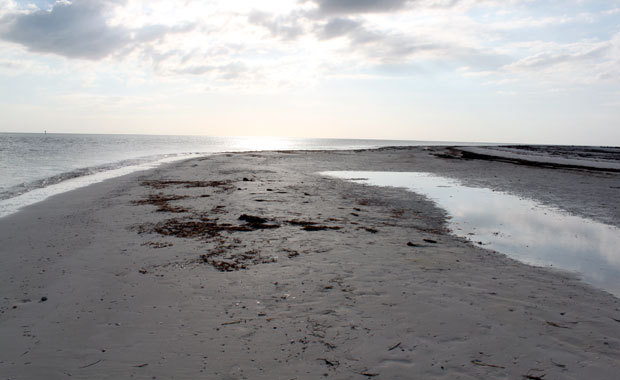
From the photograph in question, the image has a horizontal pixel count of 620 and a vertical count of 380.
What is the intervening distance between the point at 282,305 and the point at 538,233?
8844mm

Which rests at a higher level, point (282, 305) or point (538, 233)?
point (538, 233)

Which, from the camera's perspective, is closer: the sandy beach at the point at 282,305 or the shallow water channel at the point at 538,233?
the sandy beach at the point at 282,305

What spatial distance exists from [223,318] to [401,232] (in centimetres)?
629

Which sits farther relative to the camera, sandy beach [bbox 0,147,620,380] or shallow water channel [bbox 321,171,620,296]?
shallow water channel [bbox 321,171,620,296]

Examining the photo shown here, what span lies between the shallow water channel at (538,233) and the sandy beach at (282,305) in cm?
78

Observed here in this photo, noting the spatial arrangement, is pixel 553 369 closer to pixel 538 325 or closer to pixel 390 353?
pixel 538 325

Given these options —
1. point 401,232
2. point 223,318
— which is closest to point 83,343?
point 223,318

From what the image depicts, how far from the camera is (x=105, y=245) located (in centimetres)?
834

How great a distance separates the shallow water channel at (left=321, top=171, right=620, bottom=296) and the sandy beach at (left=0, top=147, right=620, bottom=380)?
2.56ft

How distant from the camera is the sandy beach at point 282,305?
404cm

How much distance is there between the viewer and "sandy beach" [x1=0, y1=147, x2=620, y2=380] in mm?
4035

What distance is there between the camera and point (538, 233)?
1071 centimetres

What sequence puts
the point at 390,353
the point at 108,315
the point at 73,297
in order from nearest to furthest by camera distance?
1. the point at 390,353
2. the point at 108,315
3. the point at 73,297

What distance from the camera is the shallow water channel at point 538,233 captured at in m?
7.98
